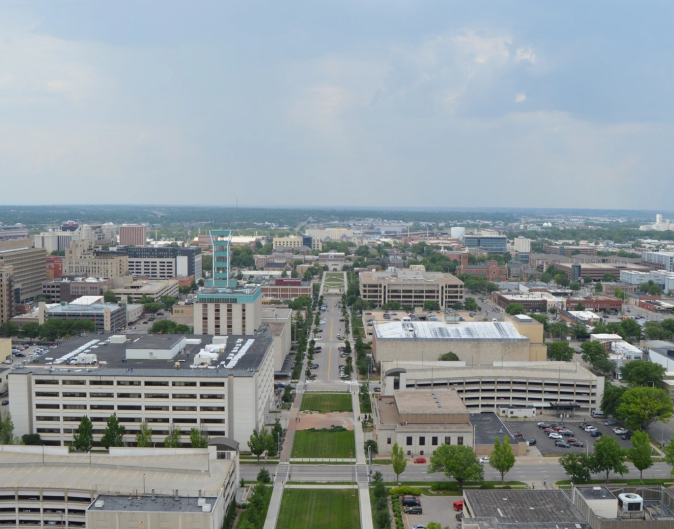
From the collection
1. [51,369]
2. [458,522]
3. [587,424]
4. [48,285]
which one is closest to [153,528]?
[458,522]

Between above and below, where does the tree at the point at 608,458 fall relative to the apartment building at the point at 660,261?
below

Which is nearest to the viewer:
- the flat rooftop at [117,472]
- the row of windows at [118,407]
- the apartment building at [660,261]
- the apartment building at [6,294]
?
the flat rooftop at [117,472]

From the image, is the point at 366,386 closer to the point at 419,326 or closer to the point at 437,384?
the point at 437,384

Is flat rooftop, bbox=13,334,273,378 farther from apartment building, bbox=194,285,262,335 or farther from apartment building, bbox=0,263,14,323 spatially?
apartment building, bbox=0,263,14,323

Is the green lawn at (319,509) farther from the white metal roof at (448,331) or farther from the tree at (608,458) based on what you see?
the white metal roof at (448,331)

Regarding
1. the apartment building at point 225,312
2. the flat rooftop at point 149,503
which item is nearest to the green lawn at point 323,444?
the flat rooftop at point 149,503
